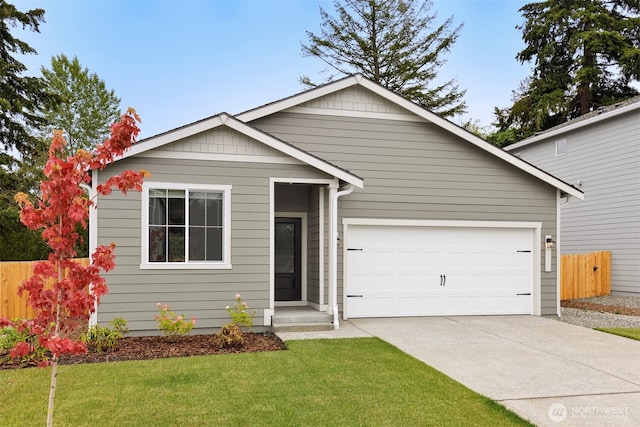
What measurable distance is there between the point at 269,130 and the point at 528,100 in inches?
851

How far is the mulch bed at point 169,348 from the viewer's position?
24.4 ft

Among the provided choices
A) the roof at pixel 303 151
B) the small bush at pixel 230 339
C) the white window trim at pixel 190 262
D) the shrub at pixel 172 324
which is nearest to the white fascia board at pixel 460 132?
Answer: the roof at pixel 303 151

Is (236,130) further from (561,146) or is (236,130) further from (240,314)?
(561,146)

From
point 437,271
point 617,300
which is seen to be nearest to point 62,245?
point 437,271

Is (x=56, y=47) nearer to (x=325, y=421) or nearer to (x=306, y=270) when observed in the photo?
(x=306, y=270)

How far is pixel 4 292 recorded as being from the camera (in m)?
10.9

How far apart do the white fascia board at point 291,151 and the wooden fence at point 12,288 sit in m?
4.59

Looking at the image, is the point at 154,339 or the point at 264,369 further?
the point at 154,339

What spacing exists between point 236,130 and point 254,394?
4995 mm

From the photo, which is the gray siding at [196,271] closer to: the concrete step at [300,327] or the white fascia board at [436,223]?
the concrete step at [300,327]

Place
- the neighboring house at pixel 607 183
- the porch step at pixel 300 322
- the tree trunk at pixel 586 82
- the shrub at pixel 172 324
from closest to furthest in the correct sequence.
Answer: the shrub at pixel 172 324 → the porch step at pixel 300 322 → the neighboring house at pixel 607 183 → the tree trunk at pixel 586 82

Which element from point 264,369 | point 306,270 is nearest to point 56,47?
Result: point 306,270

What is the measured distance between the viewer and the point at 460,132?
11.3 meters

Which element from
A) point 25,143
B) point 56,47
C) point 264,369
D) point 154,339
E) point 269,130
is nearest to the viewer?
point 264,369
